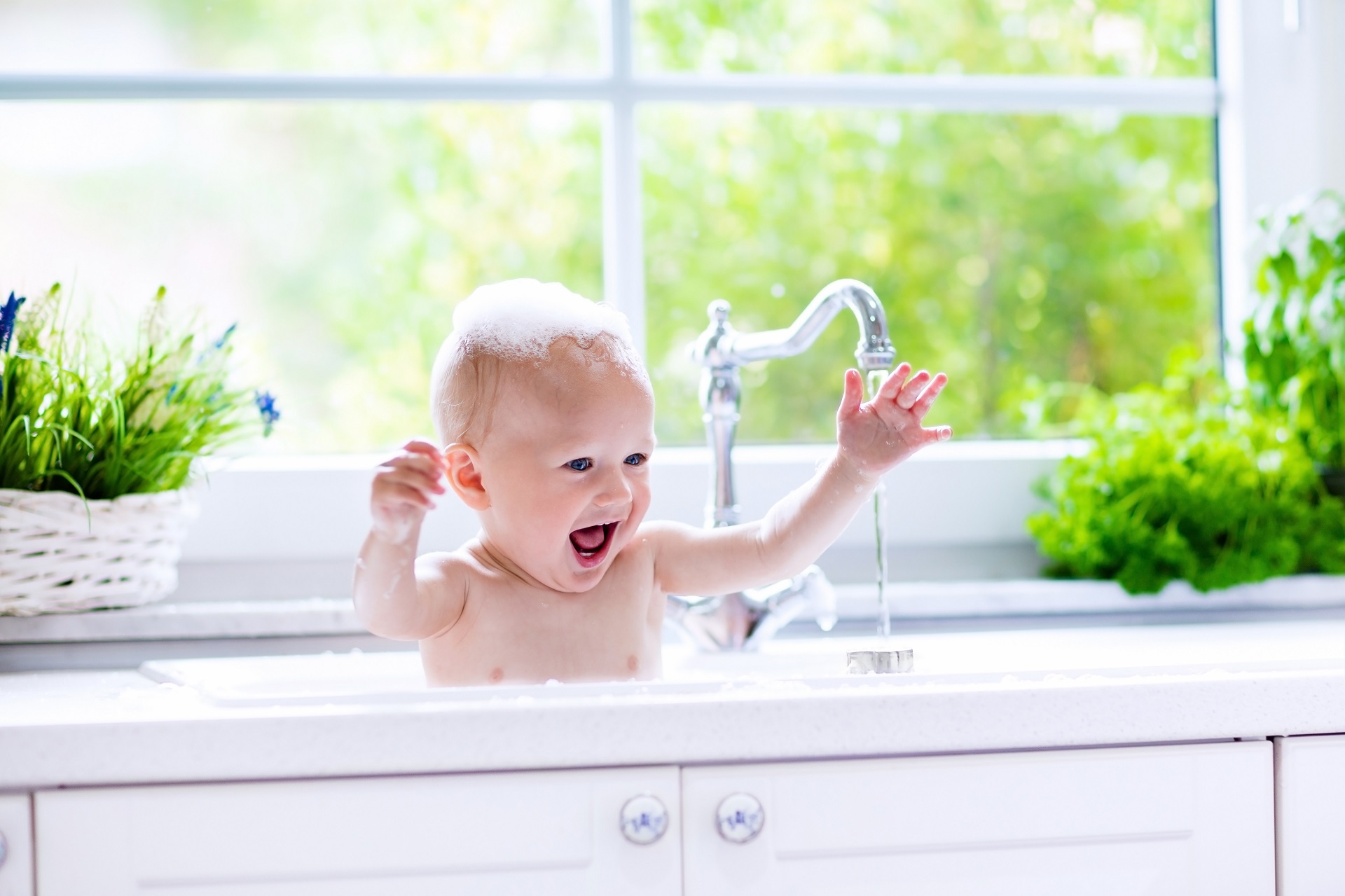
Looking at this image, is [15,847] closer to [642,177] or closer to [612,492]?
[612,492]

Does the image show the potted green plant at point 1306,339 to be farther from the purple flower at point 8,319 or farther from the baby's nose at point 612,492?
the purple flower at point 8,319

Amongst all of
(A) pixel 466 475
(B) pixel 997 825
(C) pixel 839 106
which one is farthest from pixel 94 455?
(C) pixel 839 106

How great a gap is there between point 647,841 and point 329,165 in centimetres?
99

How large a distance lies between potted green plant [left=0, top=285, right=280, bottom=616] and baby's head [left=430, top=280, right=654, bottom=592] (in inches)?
11.5

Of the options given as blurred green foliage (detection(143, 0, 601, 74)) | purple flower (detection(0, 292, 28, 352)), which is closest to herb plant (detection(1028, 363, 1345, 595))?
blurred green foliage (detection(143, 0, 601, 74))

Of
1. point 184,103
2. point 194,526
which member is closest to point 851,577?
point 194,526

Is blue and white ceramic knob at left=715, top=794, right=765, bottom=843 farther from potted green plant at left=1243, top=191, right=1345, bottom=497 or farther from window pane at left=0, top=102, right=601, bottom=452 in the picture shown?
potted green plant at left=1243, top=191, right=1345, bottom=497

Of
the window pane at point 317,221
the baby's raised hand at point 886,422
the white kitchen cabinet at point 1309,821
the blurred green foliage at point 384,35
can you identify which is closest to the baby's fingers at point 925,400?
the baby's raised hand at point 886,422

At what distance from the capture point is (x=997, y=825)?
0.68m

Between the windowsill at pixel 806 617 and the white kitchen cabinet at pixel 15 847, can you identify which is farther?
the windowsill at pixel 806 617

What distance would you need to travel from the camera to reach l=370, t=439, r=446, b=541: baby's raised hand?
75cm

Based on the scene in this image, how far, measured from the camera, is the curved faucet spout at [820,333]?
991mm

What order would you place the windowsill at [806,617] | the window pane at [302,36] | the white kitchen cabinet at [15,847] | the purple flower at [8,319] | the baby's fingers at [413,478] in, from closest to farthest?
1. the white kitchen cabinet at [15,847]
2. the baby's fingers at [413,478]
3. the purple flower at [8,319]
4. the windowsill at [806,617]
5. the window pane at [302,36]

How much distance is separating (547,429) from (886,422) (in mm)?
270
